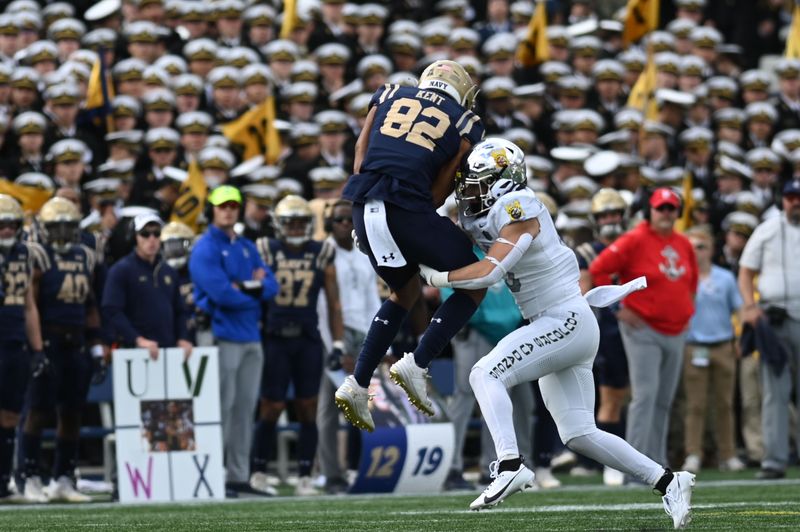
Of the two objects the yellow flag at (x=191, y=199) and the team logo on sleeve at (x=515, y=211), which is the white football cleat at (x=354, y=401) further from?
the yellow flag at (x=191, y=199)

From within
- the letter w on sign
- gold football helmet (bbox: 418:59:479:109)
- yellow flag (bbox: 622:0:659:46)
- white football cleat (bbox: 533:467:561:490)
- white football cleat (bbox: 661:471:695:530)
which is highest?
yellow flag (bbox: 622:0:659:46)

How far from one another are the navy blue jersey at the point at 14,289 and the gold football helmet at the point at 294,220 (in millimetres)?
1988

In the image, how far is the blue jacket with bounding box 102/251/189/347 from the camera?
12.4 m

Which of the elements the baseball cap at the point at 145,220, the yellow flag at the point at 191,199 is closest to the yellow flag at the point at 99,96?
the yellow flag at the point at 191,199

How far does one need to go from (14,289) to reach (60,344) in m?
0.69

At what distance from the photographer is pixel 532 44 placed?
725 inches

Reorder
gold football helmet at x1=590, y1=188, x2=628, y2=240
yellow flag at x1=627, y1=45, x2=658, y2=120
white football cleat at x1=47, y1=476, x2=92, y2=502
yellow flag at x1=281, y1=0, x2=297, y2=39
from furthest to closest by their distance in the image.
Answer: yellow flag at x1=627, y1=45, x2=658, y2=120, yellow flag at x1=281, y1=0, x2=297, y2=39, gold football helmet at x1=590, y1=188, x2=628, y2=240, white football cleat at x1=47, y1=476, x2=92, y2=502

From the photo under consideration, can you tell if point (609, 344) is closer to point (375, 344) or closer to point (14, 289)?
point (14, 289)

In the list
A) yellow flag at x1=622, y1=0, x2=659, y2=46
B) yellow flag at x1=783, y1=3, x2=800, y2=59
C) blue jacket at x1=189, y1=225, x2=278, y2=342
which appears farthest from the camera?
yellow flag at x1=783, y1=3, x2=800, y2=59

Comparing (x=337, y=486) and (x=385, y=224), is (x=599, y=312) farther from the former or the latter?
(x=385, y=224)

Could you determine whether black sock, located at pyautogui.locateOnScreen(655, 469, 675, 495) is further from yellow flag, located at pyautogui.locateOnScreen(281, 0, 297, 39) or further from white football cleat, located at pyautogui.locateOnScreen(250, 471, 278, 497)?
yellow flag, located at pyautogui.locateOnScreen(281, 0, 297, 39)

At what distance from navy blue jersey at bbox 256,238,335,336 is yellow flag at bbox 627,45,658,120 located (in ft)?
18.9

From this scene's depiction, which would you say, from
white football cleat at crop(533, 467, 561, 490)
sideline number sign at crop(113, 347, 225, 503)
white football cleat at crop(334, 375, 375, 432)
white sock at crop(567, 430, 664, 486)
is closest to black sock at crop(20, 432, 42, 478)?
sideline number sign at crop(113, 347, 225, 503)

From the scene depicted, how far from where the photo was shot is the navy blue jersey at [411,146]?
831 centimetres
